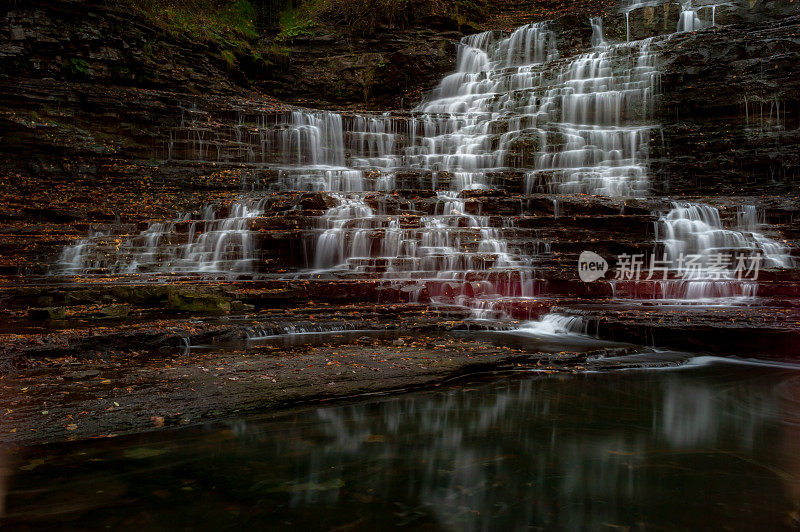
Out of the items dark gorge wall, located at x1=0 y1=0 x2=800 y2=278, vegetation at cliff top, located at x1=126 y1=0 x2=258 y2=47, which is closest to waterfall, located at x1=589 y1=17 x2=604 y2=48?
dark gorge wall, located at x1=0 y1=0 x2=800 y2=278

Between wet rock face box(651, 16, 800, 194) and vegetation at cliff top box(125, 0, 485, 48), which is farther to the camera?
vegetation at cliff top box(125, 0, 485, 48)

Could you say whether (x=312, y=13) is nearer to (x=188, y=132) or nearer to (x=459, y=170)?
(x=188, y=132)

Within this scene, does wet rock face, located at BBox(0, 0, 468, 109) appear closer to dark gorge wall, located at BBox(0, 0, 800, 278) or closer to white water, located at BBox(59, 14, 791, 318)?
dark gorge wall, located at BBox(0, 0, 800, 278)

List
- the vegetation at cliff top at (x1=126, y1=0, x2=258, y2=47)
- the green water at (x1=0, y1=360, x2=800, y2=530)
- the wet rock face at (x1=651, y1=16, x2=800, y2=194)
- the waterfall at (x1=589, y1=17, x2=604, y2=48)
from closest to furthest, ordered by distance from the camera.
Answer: the green water at (x1=0, y1=360, x2=800, y2=530) < the wet rock face at (x1=651, y1=16, x2=800, y2=194) < the vegetation at cliff top at (x1=126, y1=0, x2=258, y2=47) < the waterfall at (x1=589, y1=17, x2=604, y2=48)

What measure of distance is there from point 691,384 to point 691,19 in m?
25.1

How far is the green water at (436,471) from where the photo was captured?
218 cm

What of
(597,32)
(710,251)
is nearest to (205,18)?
(597,32)

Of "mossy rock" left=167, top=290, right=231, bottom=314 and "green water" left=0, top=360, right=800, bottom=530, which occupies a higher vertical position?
"mossy rock" left=167, top=290, right=231, bottom=314

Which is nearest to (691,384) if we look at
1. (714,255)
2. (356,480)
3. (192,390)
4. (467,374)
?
(467,374)

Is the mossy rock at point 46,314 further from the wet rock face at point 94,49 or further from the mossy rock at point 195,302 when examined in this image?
the wet rock face at point 94,49

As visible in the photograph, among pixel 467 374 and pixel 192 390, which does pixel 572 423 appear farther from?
pixel 192 390

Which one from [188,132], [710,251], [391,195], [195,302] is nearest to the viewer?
[195,302]

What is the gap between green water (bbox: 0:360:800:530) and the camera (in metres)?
2.18

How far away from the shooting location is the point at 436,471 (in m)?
2.67
